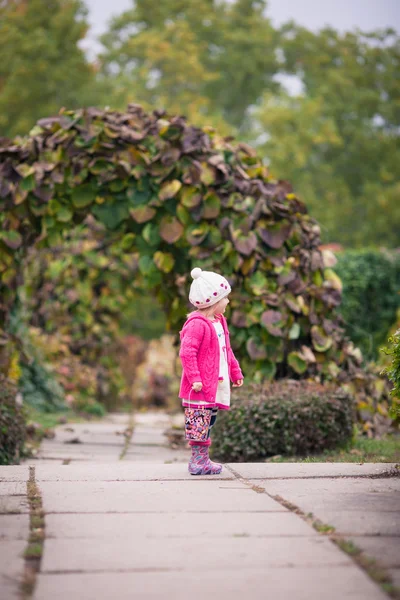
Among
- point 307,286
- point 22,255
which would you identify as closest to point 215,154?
point 307,286

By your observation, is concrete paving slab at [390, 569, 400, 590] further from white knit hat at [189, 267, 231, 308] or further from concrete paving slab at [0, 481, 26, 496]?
white knit hat at [189, 267, 231, 308]

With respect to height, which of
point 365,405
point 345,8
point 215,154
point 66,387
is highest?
point 345,8

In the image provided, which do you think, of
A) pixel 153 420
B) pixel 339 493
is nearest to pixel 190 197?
pixel 339 493

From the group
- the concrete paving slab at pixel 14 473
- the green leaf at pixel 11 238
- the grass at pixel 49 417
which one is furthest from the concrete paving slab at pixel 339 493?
the grass at pixel 49 417

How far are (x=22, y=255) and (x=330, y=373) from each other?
114 inches

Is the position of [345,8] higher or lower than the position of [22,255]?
higher

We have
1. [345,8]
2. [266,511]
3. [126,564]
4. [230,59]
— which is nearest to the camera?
[126,564]

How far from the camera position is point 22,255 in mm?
7016

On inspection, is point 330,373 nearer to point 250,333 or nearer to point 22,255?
point 250,333

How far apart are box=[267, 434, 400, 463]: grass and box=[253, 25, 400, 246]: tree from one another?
51.0ft

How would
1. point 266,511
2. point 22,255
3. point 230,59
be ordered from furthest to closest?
point 230,59 → point 22,255 → point 266,511

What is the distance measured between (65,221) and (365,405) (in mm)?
2941

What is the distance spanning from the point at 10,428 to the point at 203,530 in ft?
9.79

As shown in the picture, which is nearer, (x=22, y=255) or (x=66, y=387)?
(x=22, y=255)
